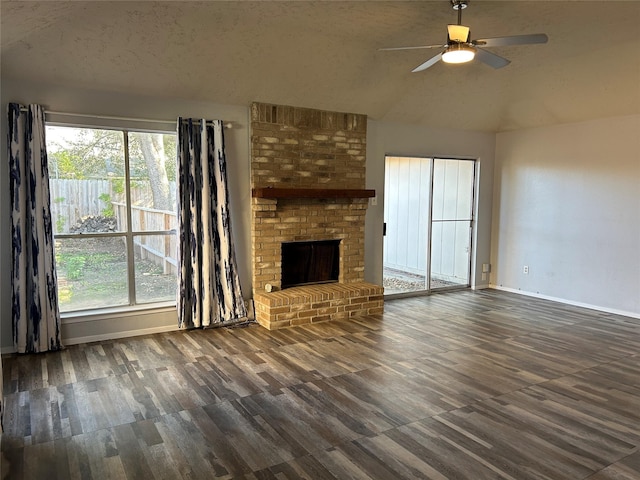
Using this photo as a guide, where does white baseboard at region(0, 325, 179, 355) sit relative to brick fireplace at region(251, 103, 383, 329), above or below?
below

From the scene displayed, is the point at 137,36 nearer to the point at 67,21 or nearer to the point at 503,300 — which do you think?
the point at 67,21

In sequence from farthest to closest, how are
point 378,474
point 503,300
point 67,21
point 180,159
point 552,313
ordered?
point 503,300
point 552,313
point 180,159
point 67,21
point 378,474

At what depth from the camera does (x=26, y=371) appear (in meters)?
3.83

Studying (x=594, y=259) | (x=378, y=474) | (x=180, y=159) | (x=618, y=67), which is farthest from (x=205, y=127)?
(x=594, y=259)

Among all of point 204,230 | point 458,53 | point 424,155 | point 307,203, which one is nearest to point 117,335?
point 204,230

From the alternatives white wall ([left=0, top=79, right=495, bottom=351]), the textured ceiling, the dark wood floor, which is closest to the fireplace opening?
white wall ([left=0, top=79, right=495, bottom=351])

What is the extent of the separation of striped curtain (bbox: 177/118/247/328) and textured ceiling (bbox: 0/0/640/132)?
1.63ft

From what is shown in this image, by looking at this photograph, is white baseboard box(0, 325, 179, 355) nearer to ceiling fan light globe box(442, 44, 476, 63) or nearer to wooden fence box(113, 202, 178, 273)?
wooden fence box(113, 202, 178, 273)

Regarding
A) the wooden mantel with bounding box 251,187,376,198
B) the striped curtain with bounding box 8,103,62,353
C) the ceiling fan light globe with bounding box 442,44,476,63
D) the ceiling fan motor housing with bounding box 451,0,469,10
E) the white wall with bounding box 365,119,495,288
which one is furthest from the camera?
the white wall with bounding box 365,119,495,288

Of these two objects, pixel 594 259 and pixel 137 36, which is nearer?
pixel 137 36

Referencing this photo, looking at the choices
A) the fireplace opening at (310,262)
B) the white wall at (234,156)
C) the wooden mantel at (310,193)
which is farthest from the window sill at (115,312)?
the wooden mantel at (310,193)

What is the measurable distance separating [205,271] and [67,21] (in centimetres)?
262

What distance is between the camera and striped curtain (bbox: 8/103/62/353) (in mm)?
4105

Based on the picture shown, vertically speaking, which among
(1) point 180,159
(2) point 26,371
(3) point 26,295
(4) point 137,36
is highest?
(4) point 137,36
